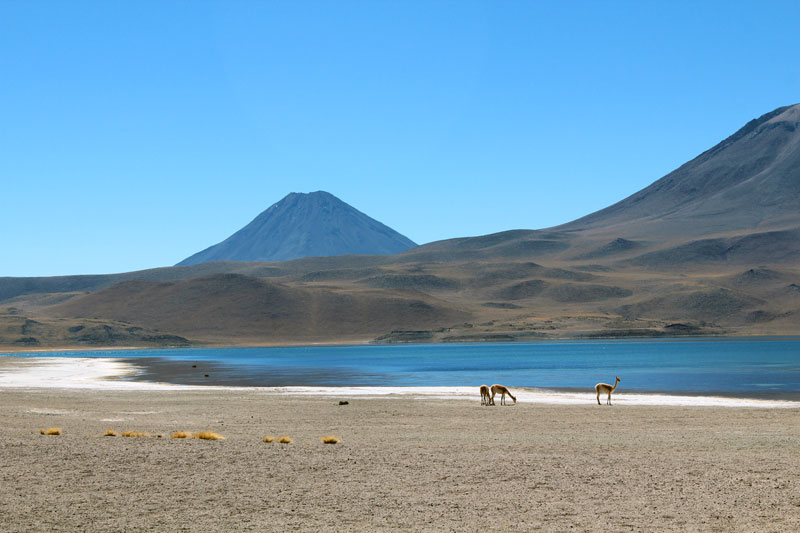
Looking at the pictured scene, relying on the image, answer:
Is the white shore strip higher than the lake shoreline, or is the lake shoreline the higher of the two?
the lake shoreline

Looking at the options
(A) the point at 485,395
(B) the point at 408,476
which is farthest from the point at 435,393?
(B) the point at 408,476

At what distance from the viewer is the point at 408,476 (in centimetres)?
1357

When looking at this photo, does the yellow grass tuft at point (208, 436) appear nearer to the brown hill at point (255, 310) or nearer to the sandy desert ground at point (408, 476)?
the sandy desert ground at point (408, 476)

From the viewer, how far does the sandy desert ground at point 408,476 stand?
1070cm

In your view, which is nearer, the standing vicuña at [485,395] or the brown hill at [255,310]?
the standing vicuña at [485,395]

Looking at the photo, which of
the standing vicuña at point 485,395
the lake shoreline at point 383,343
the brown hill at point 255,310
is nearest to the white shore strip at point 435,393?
the standing vicuña at point 485,395

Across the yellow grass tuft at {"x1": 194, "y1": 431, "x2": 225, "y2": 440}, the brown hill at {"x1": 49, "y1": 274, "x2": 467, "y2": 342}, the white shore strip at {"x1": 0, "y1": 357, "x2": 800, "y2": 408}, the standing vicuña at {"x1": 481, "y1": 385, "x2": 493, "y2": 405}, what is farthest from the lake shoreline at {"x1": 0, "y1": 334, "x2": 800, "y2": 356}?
the yellow grass tuft at {"x1": 194, "y1": 431, "x2": 225, "y2": 440}

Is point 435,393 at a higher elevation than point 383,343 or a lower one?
lower

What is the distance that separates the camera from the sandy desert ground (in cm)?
1070

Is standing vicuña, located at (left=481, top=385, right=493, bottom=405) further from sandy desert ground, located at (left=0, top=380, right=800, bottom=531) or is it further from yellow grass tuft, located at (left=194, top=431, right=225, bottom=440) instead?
yellow grass tuft, located at (left=194, top=431, right=225, bottom=440)

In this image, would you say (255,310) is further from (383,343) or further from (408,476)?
(408,476)

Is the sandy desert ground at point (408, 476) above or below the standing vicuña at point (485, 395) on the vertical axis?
below

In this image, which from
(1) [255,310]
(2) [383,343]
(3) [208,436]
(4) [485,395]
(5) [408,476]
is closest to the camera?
(5) [408,476]

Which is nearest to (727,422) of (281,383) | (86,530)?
(86,530)
